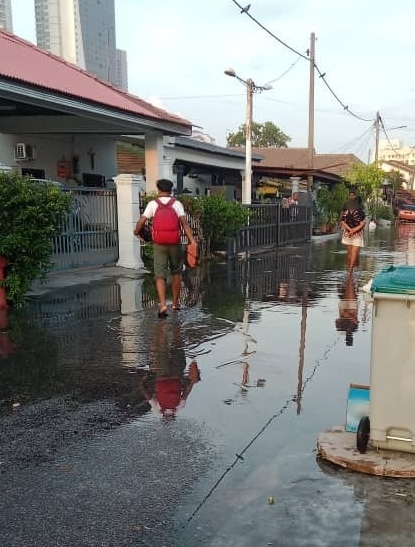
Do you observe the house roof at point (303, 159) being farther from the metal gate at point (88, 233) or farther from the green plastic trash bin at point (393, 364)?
the green plastic trash bin at point (393, 364)

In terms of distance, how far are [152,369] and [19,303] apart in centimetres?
350

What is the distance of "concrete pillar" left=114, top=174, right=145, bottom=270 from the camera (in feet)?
40.1

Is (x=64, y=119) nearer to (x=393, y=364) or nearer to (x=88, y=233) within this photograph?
(x=88, y=233)

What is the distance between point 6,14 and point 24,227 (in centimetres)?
1259

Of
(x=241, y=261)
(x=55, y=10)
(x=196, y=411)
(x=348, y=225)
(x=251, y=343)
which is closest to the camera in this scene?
(x=196, y=411)

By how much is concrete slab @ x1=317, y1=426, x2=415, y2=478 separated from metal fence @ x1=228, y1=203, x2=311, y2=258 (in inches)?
458

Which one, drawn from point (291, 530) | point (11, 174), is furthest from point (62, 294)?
point (291, 530)

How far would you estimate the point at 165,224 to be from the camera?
24.4 ft

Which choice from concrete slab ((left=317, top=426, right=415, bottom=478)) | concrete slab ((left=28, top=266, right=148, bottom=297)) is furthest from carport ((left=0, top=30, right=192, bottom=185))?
concrete slab ((left=317, top=426, right=415, bottom=478))

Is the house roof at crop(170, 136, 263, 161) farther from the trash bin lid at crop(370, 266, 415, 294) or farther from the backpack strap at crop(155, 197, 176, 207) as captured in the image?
the trash bin lid at crop(370, 266, 415, 294)

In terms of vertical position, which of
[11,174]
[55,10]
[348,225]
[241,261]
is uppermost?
[55,10]

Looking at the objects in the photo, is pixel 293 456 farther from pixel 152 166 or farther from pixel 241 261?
pixel 152 166

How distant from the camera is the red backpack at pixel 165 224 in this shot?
7.44 m

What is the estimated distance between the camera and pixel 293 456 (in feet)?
12.1
